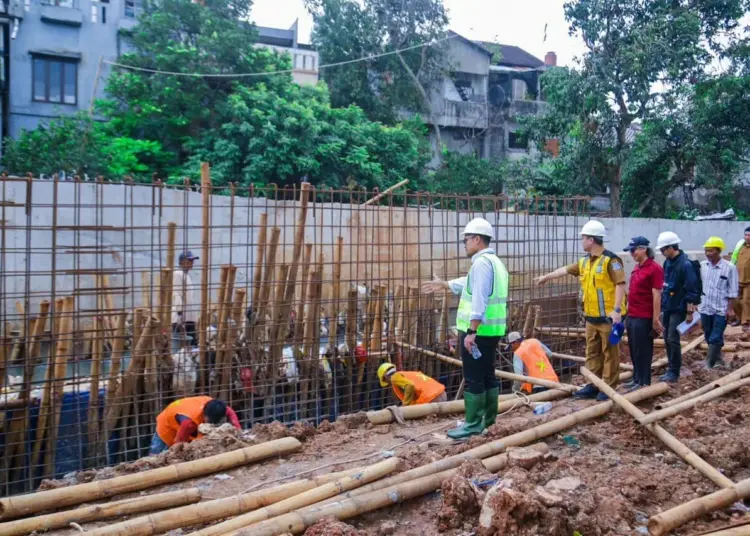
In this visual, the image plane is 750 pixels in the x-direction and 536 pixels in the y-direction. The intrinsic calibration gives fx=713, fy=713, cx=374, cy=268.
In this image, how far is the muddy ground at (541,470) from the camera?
3.90 m

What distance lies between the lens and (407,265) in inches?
327

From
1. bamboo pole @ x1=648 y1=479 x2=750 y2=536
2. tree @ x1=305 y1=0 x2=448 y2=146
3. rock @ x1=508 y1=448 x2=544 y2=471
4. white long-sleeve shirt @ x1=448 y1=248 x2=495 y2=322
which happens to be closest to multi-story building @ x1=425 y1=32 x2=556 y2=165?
tree @ x1=305 y1=0 x2=448 y2=146

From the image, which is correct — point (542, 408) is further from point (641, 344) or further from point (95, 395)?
point (95, 395)

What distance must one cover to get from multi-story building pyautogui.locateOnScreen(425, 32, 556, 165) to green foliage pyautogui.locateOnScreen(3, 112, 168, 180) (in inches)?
454

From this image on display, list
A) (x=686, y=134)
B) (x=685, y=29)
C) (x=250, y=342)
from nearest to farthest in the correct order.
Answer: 1. (x=250, y=342)
2. (x=685, y=29)
3. (x=686, y=134)

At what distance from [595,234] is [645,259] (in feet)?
2.41

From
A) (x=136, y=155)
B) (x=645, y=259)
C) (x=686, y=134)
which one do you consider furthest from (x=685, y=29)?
(x=136, y=155)

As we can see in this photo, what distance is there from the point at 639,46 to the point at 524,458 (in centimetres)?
1510

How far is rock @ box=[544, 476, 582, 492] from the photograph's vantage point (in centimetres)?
421

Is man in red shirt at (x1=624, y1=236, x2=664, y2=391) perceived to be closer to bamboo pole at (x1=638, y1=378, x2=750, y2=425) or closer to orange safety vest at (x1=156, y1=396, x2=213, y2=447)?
bamboo pole at (x1=638, y1=378, x2=750, y2=425)

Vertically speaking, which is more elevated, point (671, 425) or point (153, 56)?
point (153, 56)

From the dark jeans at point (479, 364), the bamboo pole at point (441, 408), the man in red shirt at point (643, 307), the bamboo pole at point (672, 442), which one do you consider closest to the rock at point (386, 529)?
the dark jeans at point (479, 364)

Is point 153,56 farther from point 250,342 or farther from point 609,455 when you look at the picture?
point 609,455

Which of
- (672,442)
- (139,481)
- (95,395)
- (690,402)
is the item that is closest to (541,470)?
(672,442)
